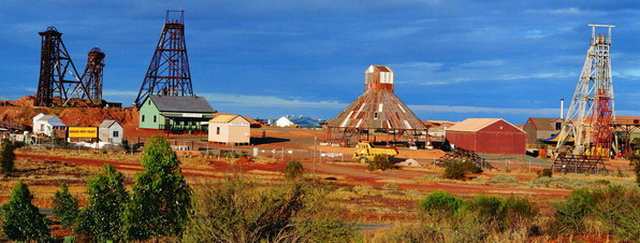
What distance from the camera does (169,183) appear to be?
643 inches

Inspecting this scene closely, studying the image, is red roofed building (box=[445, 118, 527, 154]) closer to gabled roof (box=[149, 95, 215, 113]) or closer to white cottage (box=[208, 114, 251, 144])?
white cottage (box=[208, 114, 251, 144])

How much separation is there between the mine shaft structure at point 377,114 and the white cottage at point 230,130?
25.6ft

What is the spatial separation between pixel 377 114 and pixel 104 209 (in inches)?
1982

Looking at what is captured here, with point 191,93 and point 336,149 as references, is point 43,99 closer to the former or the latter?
point 191,93

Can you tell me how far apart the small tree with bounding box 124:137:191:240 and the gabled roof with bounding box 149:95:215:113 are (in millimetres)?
60200

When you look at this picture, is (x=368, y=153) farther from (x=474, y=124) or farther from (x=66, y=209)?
(x=66, y=209)

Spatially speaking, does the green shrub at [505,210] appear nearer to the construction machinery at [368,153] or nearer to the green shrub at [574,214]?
the green shrub at [574,214]

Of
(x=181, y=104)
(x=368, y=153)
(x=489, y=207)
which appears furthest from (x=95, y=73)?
(x=489, y=207)

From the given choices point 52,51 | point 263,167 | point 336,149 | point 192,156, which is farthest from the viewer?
point 52,51

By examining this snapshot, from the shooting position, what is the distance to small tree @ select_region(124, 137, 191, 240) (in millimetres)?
15609

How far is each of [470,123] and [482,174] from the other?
21.9 metres

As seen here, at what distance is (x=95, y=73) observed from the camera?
9506 centimetres

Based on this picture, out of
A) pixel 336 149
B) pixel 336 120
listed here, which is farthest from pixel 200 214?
pixel 336 120

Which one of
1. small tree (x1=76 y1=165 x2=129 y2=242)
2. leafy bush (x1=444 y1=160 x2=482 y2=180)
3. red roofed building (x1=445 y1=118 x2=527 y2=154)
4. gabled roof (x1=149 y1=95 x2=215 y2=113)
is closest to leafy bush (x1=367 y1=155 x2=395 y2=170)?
leafy bush (x1=444 y1=160 x2=482 y2=180)
